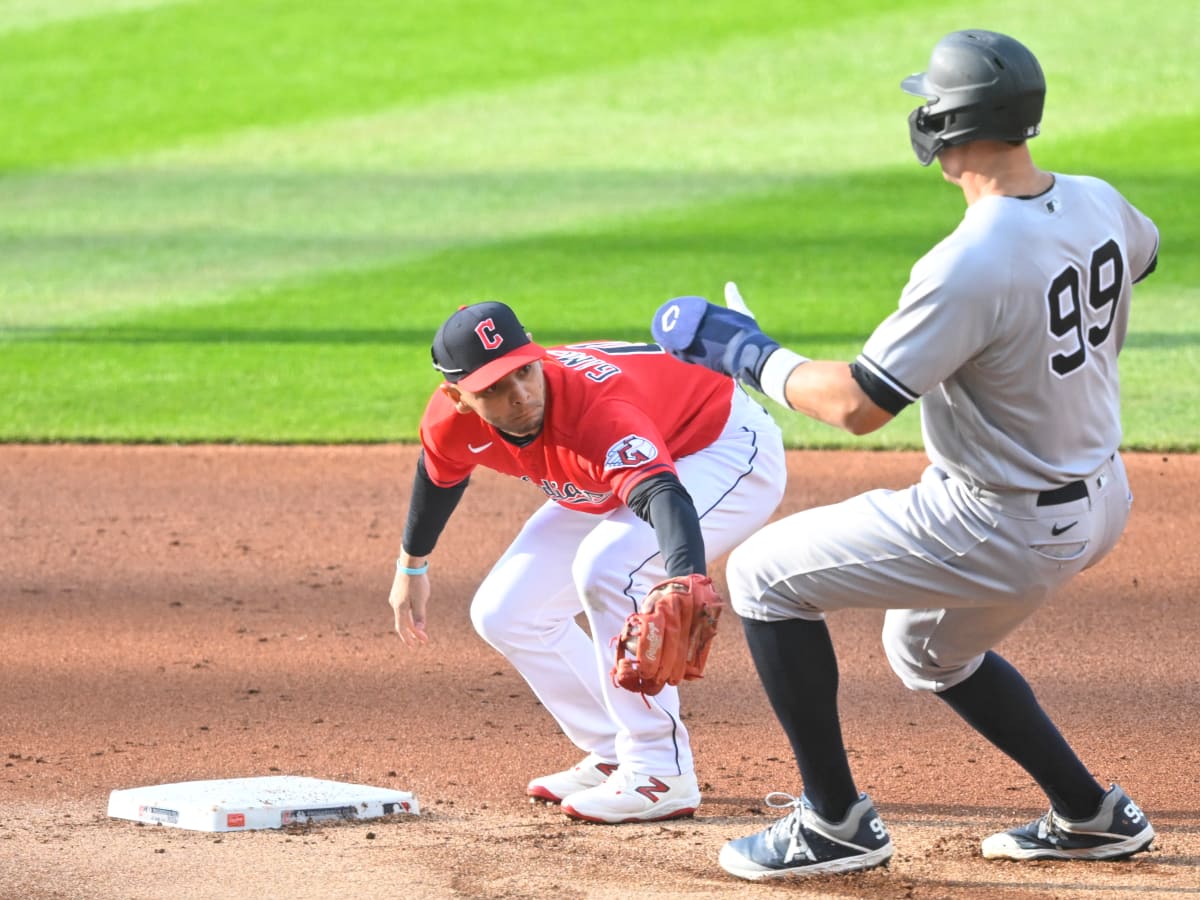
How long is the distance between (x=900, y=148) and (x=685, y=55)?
164 inches

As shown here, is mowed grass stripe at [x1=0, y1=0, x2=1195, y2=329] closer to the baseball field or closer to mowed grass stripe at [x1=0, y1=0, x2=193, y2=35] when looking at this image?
the baseball field

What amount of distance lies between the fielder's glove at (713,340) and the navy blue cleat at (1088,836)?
50.8 inches

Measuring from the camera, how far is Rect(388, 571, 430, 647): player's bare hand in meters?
4.71

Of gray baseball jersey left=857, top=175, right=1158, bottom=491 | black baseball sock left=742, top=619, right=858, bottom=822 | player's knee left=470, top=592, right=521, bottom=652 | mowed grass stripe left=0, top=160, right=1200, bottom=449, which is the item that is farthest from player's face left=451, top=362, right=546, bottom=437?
mowed grass stripe left=0, top=160, right=1200, bottom=449

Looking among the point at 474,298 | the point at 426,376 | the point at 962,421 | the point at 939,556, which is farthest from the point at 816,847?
the point at 474,298

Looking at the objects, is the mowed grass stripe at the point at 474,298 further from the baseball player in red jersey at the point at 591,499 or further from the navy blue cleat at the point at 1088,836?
the navy blue cleat at the point at 1088,836

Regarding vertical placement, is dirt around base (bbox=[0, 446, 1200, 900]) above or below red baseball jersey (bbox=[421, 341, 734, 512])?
below

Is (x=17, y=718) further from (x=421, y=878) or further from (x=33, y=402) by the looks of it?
(x=33, y=402)

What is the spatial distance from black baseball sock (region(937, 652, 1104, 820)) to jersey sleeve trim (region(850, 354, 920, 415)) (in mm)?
855

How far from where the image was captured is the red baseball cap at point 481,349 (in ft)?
13.5

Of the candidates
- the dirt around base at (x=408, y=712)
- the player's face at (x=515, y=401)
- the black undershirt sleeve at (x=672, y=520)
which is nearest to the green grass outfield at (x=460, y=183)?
the dirt around base at (x=408, y=712)

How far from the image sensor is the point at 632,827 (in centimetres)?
433

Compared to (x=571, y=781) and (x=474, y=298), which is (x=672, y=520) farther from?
(x=474, y=298)

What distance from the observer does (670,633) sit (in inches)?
145
